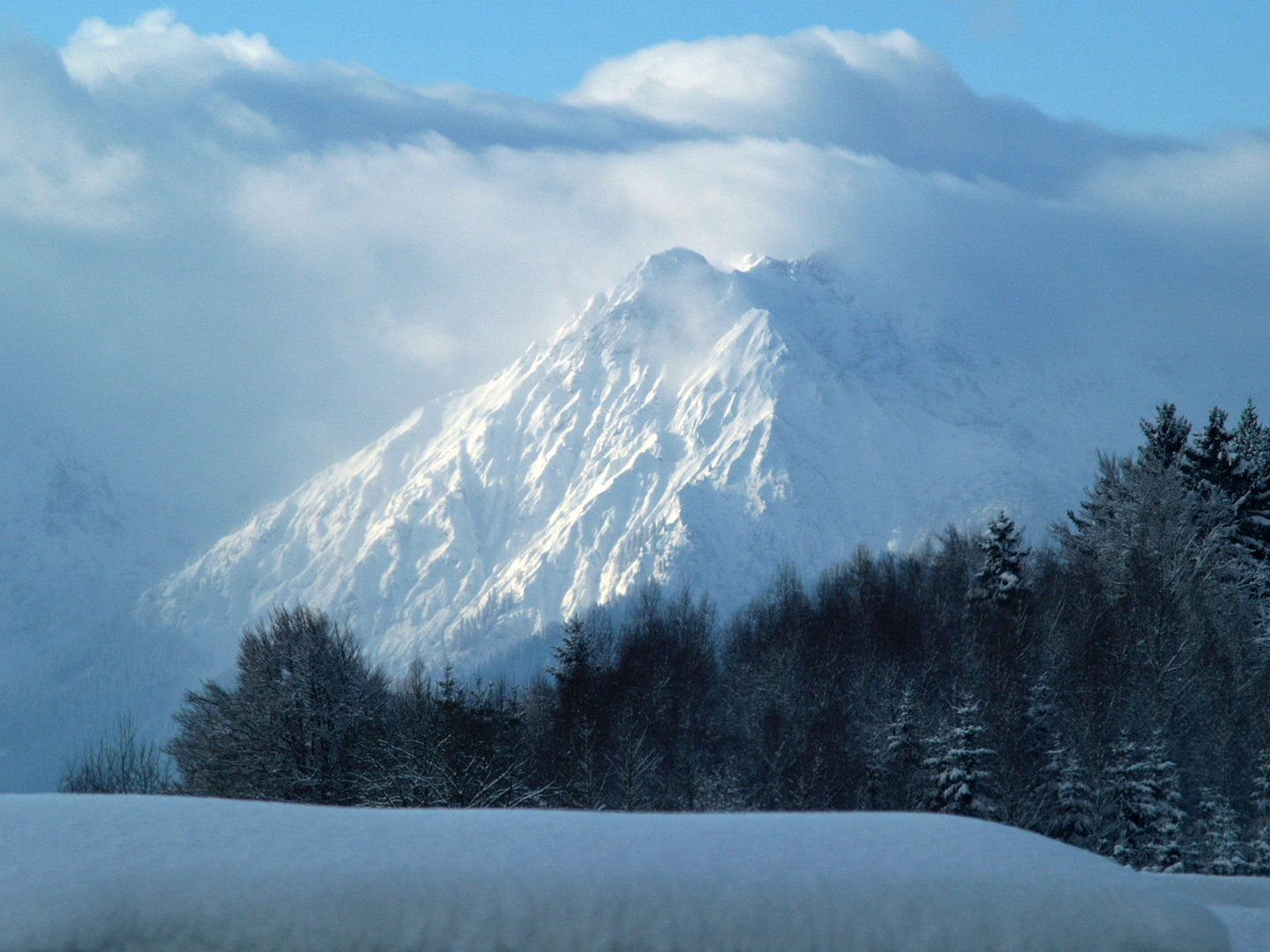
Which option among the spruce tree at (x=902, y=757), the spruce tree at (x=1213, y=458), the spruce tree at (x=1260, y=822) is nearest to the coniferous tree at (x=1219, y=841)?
the spruce tree at (x=1260, y=822)

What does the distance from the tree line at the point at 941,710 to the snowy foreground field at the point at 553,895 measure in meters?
19.0

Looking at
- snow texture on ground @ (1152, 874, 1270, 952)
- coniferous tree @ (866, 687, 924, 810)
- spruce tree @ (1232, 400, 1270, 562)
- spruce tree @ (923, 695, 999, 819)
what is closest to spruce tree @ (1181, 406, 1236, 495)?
spruce tree @ (1232, 400, 1270, 562)

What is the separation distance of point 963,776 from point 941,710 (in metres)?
7.03

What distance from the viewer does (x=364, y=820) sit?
8281mm

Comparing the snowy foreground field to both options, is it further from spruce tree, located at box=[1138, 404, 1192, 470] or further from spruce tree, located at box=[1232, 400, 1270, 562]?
spruce tree, located at box=[1138, 404, 1192, 470]

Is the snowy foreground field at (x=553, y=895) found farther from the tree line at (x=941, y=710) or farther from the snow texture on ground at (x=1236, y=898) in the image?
the tree line at (x=941, y=710)

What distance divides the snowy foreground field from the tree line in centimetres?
1895

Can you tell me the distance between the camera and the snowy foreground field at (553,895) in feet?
24.0

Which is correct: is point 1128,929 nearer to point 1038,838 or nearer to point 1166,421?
point 1038,838

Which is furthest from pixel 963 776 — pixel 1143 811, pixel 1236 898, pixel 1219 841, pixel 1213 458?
pixel 1236 898

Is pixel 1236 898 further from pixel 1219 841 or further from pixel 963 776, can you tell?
pixel 963 776

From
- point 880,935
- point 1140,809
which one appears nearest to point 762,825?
point 880,935

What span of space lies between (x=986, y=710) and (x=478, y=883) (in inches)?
1397

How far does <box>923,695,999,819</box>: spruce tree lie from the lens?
115 ft
